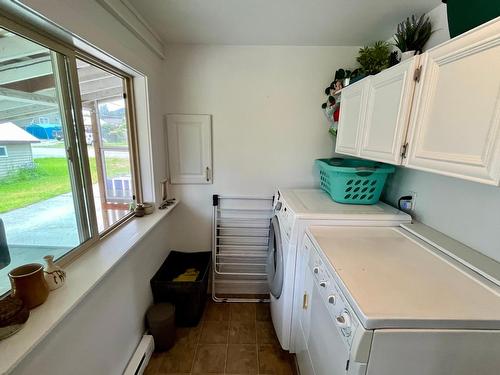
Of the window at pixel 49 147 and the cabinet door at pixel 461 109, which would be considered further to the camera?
the window at pixel 49 147

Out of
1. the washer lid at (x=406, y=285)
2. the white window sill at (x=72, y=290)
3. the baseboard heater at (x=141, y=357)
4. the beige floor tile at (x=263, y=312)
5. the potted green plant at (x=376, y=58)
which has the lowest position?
the beige floor tile at (x=263, y=312)

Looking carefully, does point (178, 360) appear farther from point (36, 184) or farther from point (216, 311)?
point (36, 184)

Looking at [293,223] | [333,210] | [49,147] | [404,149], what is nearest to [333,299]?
[293,223]

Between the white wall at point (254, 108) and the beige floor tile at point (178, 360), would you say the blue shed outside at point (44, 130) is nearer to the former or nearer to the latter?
the white wall at point (254, 108)

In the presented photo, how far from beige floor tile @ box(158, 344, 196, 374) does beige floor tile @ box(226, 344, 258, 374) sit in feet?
0.89

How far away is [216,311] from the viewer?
2.07m

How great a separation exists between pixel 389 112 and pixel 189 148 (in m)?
1.57

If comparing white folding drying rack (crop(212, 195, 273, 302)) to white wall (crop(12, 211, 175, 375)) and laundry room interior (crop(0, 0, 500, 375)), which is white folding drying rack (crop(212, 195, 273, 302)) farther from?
white wall (crop(12, 211, 175, 375))

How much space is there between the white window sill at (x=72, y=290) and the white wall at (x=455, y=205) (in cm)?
178

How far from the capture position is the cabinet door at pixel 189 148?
79.7 inches

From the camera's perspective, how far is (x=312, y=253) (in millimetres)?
1202

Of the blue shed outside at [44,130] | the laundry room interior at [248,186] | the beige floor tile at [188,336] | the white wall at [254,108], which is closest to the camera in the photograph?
the laundry room interior at [248,186]

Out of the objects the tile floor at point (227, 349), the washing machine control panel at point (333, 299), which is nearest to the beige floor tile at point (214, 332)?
the tile floor at point (227, 349)

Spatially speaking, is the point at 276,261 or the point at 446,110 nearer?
the point at 446,110
